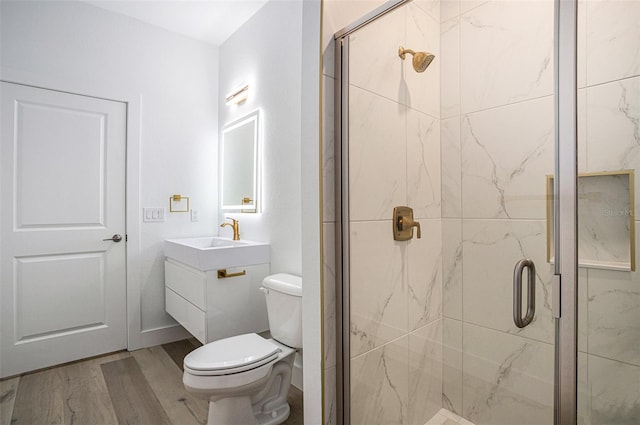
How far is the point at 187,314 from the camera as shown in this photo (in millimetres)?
2318

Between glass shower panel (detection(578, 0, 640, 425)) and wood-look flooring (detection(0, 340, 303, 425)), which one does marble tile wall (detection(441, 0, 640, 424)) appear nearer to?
glass shower panel (detection(578, 0, 640, 425))

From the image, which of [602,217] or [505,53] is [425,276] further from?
[505,53]

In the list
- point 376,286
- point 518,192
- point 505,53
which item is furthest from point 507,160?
point 376,286

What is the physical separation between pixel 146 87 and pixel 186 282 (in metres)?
1.62

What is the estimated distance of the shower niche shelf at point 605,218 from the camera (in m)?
0.81

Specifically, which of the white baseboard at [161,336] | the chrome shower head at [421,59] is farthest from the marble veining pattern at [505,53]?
the white baseboard at [161,336]

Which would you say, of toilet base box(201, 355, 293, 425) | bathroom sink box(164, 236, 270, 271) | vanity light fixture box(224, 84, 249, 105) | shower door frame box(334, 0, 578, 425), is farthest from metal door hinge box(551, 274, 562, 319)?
vanity light fixture box(224, 84, 249, 105)

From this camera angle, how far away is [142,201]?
106 inches

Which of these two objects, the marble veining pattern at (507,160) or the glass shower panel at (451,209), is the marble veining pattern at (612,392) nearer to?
the glass shower panel at (451,209)

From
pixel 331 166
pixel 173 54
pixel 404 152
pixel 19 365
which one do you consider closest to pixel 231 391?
pixel 331 166

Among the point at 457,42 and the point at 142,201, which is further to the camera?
the point at 142,201

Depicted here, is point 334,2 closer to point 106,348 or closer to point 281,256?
point 281,256

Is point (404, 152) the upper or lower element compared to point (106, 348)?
upper

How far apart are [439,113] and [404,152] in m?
0.17
